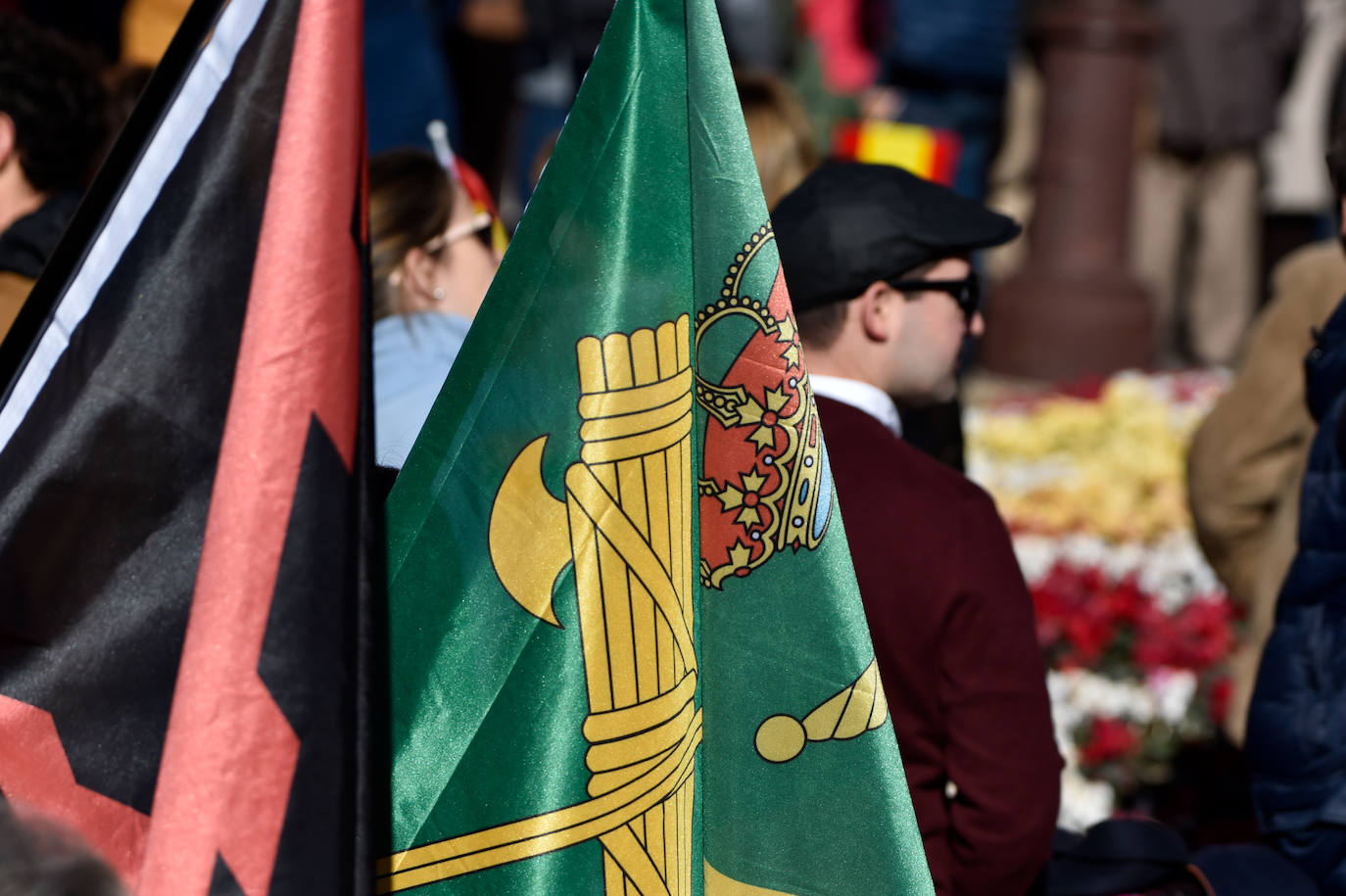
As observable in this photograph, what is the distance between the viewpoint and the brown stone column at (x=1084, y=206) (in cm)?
859

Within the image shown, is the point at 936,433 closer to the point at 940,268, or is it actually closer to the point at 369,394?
the point at 940,268

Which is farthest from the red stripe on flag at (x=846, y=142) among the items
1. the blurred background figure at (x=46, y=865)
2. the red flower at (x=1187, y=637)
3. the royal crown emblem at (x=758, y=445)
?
the blurred background figure at (x=46, y=865)

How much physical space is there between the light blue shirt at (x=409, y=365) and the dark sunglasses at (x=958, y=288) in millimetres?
788

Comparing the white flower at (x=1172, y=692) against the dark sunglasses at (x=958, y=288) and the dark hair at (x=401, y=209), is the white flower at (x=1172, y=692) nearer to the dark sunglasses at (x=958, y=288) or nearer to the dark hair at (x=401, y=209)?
the dark sunglasses at (x=958, y=288)

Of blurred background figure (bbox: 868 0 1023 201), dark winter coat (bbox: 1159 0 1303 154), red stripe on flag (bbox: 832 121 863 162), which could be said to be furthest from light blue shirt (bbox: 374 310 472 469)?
dark winter coat (bbox: 1159 0 1303 154)

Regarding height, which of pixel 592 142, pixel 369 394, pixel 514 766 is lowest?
pixel 514 766

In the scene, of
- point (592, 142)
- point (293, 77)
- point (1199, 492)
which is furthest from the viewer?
point (1199, 492)

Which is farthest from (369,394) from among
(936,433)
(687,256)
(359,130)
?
(936,433)

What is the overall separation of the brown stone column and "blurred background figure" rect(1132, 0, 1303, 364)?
0.27m

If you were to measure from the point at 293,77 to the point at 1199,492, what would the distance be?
250 centimetres

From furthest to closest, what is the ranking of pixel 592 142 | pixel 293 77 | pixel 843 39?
pixel 843 39 → pixel 592 142 → pixel 293 77

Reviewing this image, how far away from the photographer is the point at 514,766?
167cm

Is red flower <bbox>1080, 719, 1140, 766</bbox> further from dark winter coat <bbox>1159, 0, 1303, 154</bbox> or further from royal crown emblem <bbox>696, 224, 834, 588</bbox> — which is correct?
dark winter coat <bbox>1159, 0, 1303, 154</bbox>

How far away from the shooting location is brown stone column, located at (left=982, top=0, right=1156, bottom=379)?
8.59 meters
